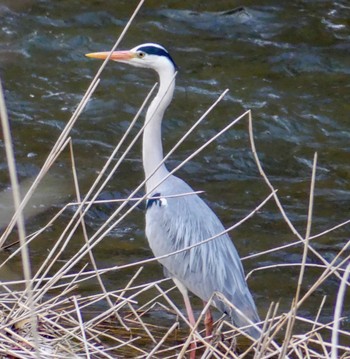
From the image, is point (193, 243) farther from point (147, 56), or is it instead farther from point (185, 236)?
point (147, 56)

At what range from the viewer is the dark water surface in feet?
18.6

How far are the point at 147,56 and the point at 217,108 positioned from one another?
2.40 meters

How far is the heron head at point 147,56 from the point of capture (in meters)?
4.60

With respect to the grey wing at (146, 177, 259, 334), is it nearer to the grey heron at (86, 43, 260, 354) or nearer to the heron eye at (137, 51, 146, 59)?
the grey heron at (86, 43, 260, 354)

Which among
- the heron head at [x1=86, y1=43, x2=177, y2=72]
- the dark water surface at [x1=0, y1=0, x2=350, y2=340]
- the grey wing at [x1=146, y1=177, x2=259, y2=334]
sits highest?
the heron head at [x1=86, y1=43, x2=177, y2=72]

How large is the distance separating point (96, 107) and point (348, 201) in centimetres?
199

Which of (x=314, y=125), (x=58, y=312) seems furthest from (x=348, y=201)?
(x=58, y=312)

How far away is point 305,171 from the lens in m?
6.39

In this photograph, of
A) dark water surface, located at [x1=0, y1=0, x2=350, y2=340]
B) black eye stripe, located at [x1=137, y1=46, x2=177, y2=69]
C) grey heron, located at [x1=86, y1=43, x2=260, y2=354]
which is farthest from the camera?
dark water surface, located at [x1=0, y1=0, x2=350, y2=340]

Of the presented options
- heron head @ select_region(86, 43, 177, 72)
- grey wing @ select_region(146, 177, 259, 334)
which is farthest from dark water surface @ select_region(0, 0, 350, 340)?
heron head @ select_region(86, 43, 177, 72)

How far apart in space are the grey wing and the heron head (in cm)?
55

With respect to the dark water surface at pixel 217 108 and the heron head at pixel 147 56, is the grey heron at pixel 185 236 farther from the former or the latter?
the dark water surface at pixel 217 108

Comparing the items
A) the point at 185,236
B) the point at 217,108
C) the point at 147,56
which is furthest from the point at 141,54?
the point at 217,108

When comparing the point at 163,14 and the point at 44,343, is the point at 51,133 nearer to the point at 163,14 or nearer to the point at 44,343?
the point at 163,14
